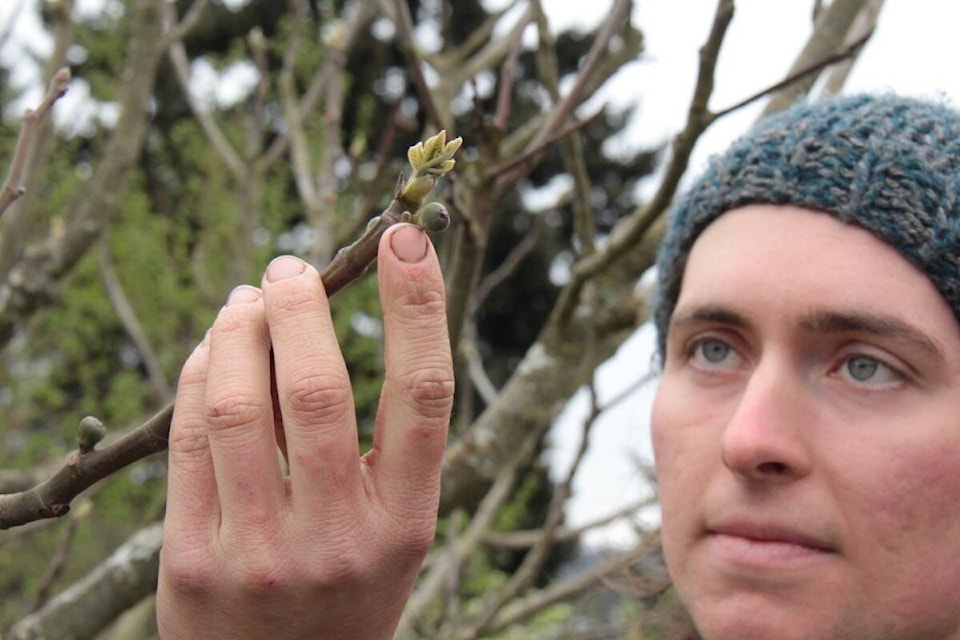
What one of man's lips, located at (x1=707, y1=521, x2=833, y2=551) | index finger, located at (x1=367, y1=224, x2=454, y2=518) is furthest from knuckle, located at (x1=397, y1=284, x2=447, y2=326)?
man's lips, located at (x1=707, y1=521, x2=833, y2=551)

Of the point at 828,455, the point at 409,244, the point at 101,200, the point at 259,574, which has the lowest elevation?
the point at 101,200

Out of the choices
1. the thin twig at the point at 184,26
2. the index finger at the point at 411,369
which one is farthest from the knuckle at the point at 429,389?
the thin twig at the point at 184,26

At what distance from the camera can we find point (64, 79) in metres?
1.43

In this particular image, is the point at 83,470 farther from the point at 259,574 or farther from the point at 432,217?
the point at 432,217

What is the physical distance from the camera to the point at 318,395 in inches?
37.6

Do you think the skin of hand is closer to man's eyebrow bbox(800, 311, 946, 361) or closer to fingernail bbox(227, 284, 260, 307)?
fingernail bbox(227, 284, 260, 307)


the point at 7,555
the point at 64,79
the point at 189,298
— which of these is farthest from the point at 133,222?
the point at 64,79

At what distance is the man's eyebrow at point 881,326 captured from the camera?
1.52m

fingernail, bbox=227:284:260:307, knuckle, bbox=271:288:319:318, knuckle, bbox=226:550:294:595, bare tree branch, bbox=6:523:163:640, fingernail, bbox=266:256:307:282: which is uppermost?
fingernail, bbox=266:256:307:282

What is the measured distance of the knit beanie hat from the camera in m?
1.57

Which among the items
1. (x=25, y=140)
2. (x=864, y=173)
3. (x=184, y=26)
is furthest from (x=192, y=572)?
(x=184, y=26)

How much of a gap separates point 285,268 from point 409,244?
0.14m

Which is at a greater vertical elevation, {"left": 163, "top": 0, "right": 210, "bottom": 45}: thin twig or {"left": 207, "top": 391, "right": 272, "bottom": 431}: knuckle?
{"left": 207, "top": 391, "right": 272, "bottom": 431}: knuckle

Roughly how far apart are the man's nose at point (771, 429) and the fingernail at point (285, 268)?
0.75 meters
